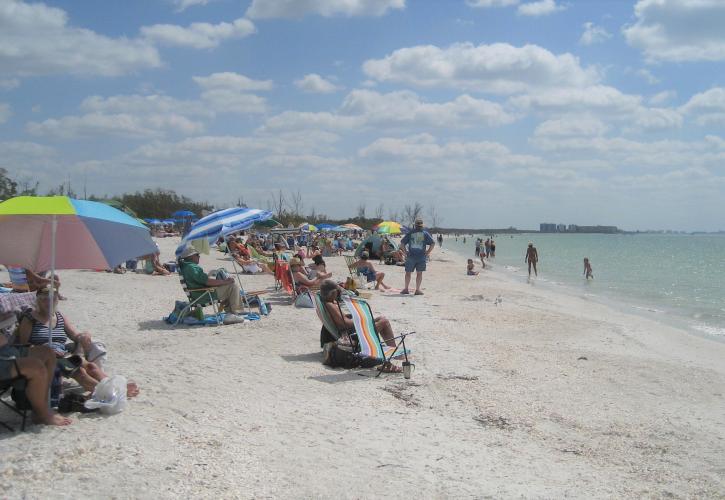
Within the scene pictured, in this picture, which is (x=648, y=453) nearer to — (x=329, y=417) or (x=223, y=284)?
(x=329, y=417)

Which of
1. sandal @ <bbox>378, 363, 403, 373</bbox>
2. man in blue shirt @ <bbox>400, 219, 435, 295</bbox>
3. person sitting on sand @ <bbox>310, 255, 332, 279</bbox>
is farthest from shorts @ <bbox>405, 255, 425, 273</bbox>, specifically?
sandal @ <bbox>378, 363, 403, 373</bbox>

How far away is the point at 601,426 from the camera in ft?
16.5

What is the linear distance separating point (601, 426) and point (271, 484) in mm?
2951

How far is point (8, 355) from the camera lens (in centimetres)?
388

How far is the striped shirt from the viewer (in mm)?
4277

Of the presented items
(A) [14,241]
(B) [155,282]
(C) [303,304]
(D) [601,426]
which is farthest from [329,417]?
(B) [155,282]

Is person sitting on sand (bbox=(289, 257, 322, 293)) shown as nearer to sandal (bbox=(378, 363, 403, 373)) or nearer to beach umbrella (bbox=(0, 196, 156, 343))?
sandal (bbox=(378, 363, 403, 373))

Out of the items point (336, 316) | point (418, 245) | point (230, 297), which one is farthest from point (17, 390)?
point (418, 245)

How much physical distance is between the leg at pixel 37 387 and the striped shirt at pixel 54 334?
0.60 metres

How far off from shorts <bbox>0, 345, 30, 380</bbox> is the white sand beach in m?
0.37

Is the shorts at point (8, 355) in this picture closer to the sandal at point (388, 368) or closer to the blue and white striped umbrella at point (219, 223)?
the sandal at point (388, 368)

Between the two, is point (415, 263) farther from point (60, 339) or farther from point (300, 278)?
point (60, 339)

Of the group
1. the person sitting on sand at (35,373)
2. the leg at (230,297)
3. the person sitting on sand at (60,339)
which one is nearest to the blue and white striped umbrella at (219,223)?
the leg at (230,297)

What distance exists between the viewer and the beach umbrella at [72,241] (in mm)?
4355
